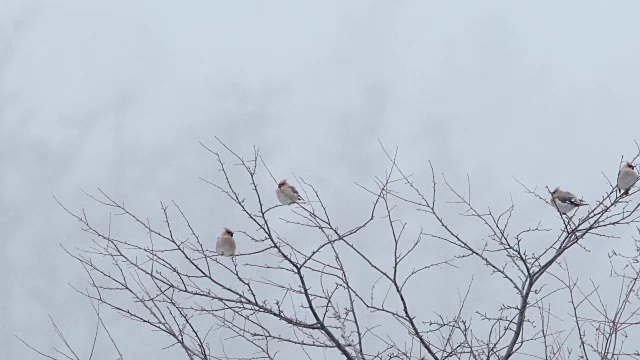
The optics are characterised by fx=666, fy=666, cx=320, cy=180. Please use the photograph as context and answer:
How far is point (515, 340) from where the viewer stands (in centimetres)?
448

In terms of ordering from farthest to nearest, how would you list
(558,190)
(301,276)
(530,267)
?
1. (558,190)
2. (530,267)
3. (301,276)

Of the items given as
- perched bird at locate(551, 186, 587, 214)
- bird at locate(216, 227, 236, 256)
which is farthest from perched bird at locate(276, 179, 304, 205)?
perched bird at locate(551, 186, 587, 214)

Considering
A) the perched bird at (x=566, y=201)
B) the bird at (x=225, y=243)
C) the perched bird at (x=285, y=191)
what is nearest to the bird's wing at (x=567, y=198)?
the perched bird at (x=566, y=201)

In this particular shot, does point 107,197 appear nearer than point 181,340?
No

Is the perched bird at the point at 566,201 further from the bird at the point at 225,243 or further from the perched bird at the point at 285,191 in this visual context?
the bird at the point at 225,243

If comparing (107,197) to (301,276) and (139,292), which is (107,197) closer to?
(139,292)

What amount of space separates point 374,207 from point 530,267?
3.83 ft

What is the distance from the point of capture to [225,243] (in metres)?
7.27

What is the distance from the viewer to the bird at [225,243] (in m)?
7.23

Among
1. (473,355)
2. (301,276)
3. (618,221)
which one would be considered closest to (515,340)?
(473,355)

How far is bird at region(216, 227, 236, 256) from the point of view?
23.7 feet

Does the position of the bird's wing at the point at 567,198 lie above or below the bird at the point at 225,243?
above

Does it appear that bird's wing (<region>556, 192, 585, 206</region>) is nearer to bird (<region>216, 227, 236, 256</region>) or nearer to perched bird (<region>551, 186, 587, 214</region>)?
perched bird (<region>551, 186, 587, 214</region>)

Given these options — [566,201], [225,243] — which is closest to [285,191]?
[225,243]
